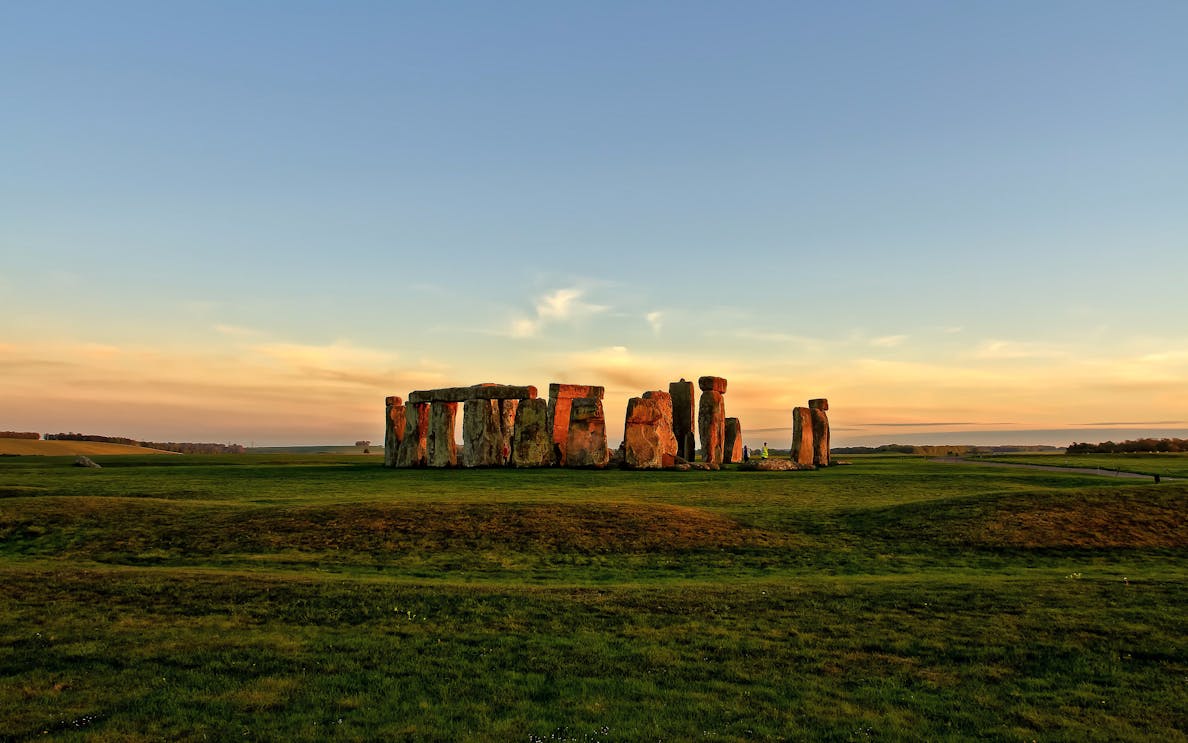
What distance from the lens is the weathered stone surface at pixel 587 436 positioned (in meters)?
40.0

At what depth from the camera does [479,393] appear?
137 ft

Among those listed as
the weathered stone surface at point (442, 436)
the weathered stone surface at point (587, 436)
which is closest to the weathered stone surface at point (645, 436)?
the weathered stone surface at point (587, 436)

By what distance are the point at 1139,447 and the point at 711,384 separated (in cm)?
4127

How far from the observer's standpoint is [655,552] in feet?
60.0

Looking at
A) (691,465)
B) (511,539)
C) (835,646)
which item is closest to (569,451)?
(691,465)

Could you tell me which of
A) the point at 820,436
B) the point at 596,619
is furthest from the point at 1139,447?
the point at 596,619

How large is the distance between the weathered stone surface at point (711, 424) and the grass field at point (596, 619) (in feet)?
67.2

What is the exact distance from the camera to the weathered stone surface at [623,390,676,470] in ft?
130

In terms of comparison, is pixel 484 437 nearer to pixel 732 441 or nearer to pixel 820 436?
pixel 732 441

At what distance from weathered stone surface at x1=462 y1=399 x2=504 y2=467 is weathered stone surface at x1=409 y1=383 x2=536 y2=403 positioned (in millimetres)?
430

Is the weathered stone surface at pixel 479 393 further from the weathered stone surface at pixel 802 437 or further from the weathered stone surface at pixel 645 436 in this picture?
the weathered stone surface at pixel 802 437

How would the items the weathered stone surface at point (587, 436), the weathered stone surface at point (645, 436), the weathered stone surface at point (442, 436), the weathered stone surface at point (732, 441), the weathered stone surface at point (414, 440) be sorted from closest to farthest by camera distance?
the weathered stone surface at point (645, 436)
the weathered stone surface at point (587, 436)
the weathered stone surface at point (442, 436)
the weathered stone surface at point (414, 440)
the weathered stone surface at point (732, 441)

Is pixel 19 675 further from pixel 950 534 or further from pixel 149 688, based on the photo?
pixel 950 534

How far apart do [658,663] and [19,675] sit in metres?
7.60
